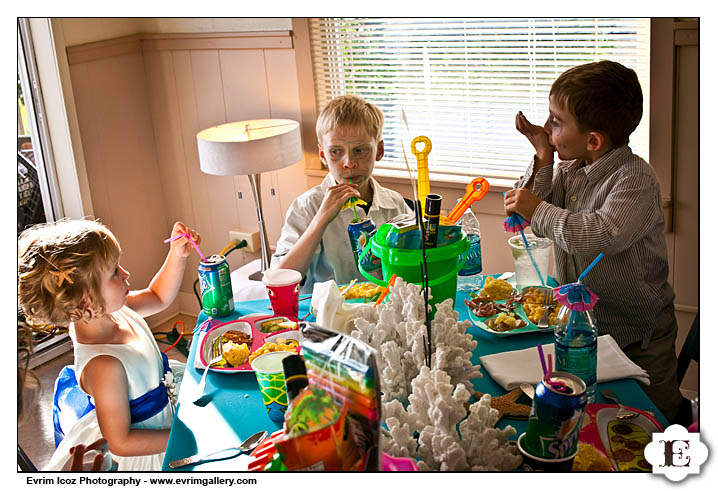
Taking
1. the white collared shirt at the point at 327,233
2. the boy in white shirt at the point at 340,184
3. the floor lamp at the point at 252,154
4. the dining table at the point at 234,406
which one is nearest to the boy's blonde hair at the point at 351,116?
the boy in white shirt at the point at 340,184

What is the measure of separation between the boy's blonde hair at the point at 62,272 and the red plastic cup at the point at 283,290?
348 millimetres

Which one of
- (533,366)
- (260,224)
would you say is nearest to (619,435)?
(533,366)

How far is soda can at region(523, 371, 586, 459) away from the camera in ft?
2.66

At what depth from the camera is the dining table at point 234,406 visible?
1044mm

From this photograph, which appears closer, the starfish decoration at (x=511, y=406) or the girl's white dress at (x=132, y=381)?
the starfish decoration at (x=511, y=406)

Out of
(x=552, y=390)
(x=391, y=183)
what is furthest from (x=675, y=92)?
(x=552, y=390)

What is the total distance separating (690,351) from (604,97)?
1.95ft

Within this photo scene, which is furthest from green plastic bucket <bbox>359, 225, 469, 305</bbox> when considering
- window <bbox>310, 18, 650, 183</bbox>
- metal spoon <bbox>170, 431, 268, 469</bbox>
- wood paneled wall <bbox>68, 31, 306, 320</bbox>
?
wood paneled wall <bbox>68, 31, 306, 320</bbox>

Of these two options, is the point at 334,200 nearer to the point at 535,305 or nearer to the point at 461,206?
the point at 461,206

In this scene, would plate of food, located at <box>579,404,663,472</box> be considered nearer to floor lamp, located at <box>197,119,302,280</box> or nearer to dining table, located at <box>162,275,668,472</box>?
dining table, located at <box>162,275,668,472</box>

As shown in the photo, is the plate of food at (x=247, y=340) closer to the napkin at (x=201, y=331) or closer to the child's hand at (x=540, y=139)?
the napkin at (x=201, y=331)

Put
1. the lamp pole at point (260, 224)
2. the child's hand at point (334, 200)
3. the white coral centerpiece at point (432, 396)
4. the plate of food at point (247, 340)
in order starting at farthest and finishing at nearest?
the lamp pole at point (260, 224)
the child's hand at point (334, 200)
the plate of food at point (247, 340)
the white coral centerpiece at point (432, 396)

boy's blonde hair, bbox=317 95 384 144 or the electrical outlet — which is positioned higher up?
boy's blonde hair, bbox=317 95 384 144

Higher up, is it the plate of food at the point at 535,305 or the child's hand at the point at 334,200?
the child's hand at the point at 334,200
